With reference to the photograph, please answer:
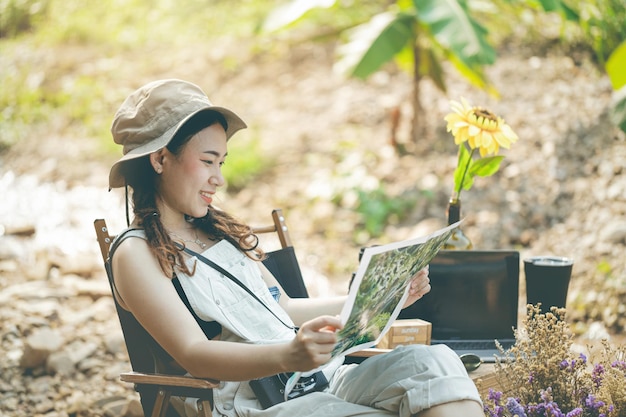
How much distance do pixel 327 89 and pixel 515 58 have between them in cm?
203

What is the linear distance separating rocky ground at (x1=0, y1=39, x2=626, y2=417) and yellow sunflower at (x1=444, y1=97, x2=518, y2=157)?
1900mm

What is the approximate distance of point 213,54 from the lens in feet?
31.2

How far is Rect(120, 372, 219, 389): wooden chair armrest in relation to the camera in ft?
6.99

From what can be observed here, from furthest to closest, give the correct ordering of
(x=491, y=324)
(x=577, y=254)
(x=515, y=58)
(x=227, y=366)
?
(x=515, y=58) < (x=577, y=254) < (x=491, y=324) < (x=227, y=366)

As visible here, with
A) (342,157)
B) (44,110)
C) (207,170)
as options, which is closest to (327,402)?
(207,170)

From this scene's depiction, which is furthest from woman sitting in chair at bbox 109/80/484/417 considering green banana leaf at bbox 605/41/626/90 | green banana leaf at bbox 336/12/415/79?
green banana leaf at bbox 336/12/415/79

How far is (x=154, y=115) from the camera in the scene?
2309 mm

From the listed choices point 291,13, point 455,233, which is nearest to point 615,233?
point 455,233

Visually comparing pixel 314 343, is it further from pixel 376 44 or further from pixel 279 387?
pixel 376 44

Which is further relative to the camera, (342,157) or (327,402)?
(342,157)

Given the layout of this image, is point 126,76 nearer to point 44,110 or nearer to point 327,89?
point 44,110

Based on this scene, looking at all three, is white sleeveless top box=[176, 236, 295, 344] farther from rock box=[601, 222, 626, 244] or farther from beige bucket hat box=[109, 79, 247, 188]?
rock box=[601, 222, 626, 244]

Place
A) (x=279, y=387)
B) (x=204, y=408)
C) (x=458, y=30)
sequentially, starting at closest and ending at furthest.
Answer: (x=204, y=408)
(x=279, y=387)
(x=458, y=30)

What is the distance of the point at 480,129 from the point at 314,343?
1506 mm
